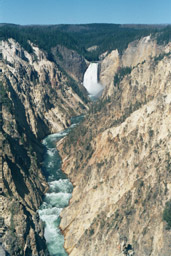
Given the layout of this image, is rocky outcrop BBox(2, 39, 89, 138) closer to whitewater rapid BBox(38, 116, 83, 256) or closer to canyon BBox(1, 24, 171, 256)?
canyon BBox(1, 24, 171, 256)

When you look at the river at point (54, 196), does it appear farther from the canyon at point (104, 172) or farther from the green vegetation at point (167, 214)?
the green vegetation at point (167, 214)

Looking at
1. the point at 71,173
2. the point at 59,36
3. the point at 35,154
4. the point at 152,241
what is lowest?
the point at 152,241

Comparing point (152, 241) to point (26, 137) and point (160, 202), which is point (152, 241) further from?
point (26, 137)

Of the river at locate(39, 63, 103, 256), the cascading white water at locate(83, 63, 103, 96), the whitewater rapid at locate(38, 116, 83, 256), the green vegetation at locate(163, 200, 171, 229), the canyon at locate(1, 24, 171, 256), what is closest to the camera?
the green vegetation at locate(163, 200, 171, 229)

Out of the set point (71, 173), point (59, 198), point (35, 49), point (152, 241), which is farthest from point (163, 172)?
point (35, 49)

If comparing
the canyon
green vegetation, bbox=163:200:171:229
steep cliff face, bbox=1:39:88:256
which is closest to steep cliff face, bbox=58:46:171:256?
the canyon

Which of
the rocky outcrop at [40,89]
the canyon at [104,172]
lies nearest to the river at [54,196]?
the canyon at [104,172]
